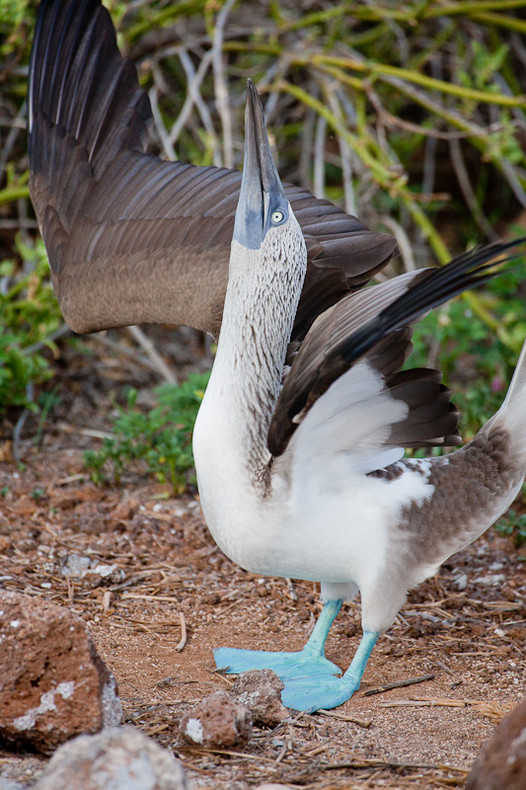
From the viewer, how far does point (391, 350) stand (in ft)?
8.71

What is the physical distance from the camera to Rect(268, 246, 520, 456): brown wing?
7.47ft

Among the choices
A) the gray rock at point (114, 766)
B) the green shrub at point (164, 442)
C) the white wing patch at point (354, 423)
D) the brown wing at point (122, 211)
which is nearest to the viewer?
the gray rock at point (114, 766)

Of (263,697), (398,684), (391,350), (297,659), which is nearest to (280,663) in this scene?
(297,659)

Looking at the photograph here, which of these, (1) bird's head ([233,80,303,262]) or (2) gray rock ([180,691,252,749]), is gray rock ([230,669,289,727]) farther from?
(1) bird's head ([233,80,303,262])

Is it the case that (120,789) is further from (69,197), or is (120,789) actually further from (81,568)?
(69,197)

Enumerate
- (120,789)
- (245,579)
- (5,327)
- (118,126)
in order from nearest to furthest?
1. (120,789)
2. (245,579)
3. (118,126)
4. (5,327)

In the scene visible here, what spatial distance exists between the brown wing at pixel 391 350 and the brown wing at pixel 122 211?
645 millimetres

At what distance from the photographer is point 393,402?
9.18ft

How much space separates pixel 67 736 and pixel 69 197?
2504 mm

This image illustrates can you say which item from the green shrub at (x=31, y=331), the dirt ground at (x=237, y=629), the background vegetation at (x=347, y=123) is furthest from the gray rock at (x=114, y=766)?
the green shrub at (x=31, y=331)

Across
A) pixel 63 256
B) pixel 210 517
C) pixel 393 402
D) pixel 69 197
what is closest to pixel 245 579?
pixel 210 517

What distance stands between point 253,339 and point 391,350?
1.51ft

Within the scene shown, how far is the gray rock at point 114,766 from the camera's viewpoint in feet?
5.52

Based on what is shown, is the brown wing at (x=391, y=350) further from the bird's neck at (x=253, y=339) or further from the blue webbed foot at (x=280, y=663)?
the blue webbed foot at (x=280, y=663)
